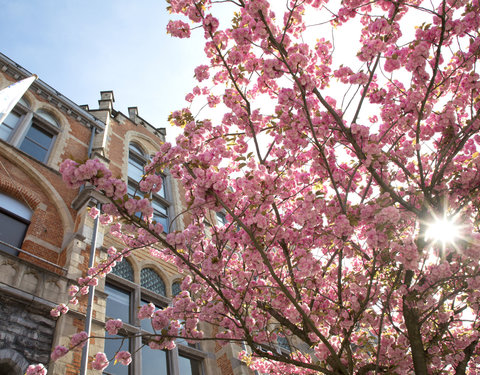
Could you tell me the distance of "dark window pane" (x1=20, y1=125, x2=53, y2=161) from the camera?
10.5m

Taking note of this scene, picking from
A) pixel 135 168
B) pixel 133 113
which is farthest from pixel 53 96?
pixel 133 113

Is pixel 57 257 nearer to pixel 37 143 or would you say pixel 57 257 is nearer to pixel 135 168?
pixel 37 143

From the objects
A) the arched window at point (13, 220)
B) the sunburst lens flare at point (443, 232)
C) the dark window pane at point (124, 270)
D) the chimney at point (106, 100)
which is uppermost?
the chimney at point (106, 100)

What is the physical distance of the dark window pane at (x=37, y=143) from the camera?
10.5 meters

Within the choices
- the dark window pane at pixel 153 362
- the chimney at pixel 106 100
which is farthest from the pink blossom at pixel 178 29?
the chimney at pixel 106 100

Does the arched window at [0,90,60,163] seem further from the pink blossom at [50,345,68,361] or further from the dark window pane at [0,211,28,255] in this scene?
the pink blossom at [50,345,68,361]

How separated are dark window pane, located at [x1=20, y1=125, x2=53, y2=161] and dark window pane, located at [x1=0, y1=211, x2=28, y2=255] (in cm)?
262

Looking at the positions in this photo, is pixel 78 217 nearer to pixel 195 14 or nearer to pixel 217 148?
pixel 217 148

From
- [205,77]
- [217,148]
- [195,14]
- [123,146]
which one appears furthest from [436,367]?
[123,146]

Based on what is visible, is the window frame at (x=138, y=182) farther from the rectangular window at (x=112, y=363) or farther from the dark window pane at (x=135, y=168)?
the rectangular window at (x=112, y=363)

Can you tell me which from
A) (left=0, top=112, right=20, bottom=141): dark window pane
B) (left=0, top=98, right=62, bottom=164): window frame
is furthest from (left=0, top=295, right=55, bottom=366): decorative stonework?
(left=0, top=112, right=20, bottom=141): dark window pane

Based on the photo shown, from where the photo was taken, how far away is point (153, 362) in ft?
27.7

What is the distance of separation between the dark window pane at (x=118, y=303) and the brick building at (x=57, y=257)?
30mm

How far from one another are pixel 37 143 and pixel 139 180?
429 centimetres
